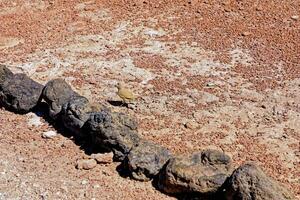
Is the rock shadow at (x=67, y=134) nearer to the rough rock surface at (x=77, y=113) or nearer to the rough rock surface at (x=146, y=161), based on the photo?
the rough rock surface at (x=77, y=113)

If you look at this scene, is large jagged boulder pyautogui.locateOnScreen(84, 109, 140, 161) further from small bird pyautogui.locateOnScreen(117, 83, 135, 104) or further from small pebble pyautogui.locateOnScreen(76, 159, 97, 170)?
small bird pyautogui.locateOnScreen(117, 83, 135, 104)

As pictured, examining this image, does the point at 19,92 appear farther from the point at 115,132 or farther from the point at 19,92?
the point at 115,132

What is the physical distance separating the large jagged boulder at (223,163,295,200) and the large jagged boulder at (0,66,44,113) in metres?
2.73

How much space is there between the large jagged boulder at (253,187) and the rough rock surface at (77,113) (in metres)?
1.87

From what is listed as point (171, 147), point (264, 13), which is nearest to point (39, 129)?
point (171, 147)

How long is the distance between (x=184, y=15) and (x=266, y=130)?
9.60 ft

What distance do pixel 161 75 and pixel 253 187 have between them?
2663 millimetres

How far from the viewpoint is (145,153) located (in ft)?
18.4

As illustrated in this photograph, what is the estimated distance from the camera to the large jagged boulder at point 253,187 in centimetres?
493

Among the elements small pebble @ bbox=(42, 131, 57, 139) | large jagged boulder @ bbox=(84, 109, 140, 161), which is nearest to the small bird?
large jagged boulder @ bbox=(84, 109, 140, 161)

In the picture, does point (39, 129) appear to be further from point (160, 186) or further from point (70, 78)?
point (160, 186)

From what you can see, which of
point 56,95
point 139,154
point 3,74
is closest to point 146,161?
point 139,154

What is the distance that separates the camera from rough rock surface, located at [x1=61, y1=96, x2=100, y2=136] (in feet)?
20.4

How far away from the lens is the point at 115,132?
5.86 meters
